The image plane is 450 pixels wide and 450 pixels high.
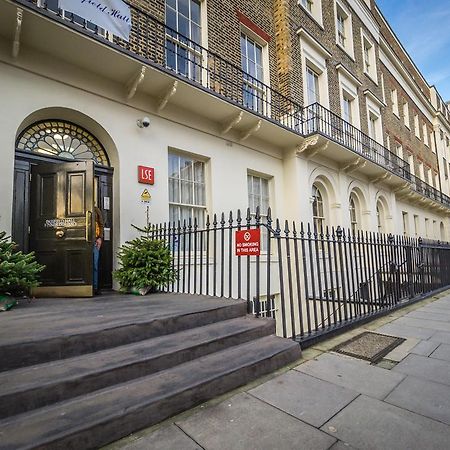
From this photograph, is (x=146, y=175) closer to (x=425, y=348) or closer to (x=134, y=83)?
(x=134, y=83)

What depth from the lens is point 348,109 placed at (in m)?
14.0

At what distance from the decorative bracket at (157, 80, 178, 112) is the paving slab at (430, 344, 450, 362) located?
6392 mm

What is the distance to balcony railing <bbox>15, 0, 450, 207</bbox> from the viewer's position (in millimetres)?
5688

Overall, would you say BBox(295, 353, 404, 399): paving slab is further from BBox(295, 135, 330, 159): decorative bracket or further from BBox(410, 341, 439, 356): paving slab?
BBox(295, 135, 330, 159): decorative bracket

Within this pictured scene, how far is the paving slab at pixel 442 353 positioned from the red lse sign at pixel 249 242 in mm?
2496

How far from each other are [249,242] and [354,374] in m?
1.92

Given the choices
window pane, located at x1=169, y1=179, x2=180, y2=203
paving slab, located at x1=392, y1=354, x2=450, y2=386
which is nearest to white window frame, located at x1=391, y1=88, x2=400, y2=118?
window pane, located at x1=169, y1=179, x2=180, y2=203

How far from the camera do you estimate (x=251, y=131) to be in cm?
826

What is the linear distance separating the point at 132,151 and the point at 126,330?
172 inches

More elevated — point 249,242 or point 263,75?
point 263,75

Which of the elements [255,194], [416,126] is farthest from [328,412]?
[416,126]

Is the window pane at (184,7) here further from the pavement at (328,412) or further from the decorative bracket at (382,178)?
the decorative bracket at (382,178)

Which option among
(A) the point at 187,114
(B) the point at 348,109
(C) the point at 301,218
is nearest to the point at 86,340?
→ (A) the point at 187,114

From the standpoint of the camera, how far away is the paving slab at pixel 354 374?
275 centimetres
